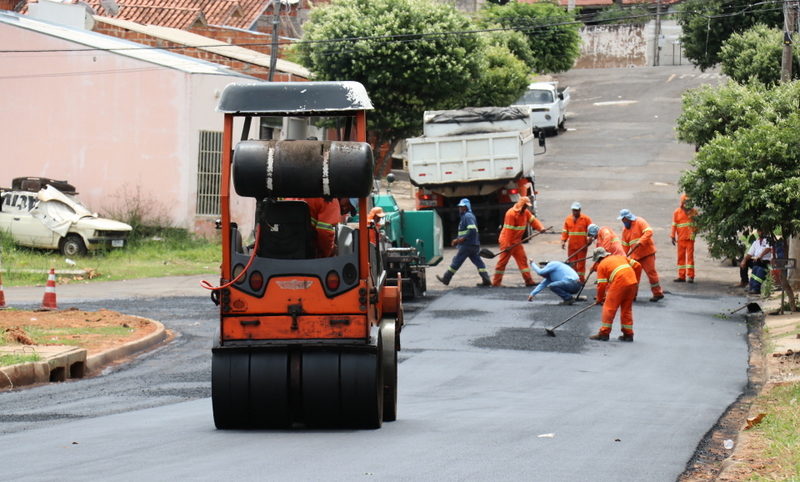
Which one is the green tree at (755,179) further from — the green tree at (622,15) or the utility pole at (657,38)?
the green tree at (622,15)

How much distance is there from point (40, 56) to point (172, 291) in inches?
414

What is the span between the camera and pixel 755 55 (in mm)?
37719

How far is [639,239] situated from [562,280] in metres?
1.87

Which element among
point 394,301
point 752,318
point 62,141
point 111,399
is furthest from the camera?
point 62,141

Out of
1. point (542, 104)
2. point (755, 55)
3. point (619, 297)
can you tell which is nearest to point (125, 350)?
point (619, 297)

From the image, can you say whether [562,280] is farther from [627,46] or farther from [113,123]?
[627,46]

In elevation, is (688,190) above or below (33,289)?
above

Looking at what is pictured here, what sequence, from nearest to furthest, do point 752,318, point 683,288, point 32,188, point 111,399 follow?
point 111,399 < point 752,318 < point 683,288 < point 32,188

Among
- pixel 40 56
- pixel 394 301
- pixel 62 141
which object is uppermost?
pixel 40 56

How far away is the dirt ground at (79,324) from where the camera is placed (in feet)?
48.9

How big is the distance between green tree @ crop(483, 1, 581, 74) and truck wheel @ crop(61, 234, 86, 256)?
27486mm

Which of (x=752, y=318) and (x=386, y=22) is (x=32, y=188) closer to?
(x=386, y=22)

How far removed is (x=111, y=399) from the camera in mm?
11516

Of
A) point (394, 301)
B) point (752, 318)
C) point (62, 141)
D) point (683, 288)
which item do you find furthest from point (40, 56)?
point (394, 301)
